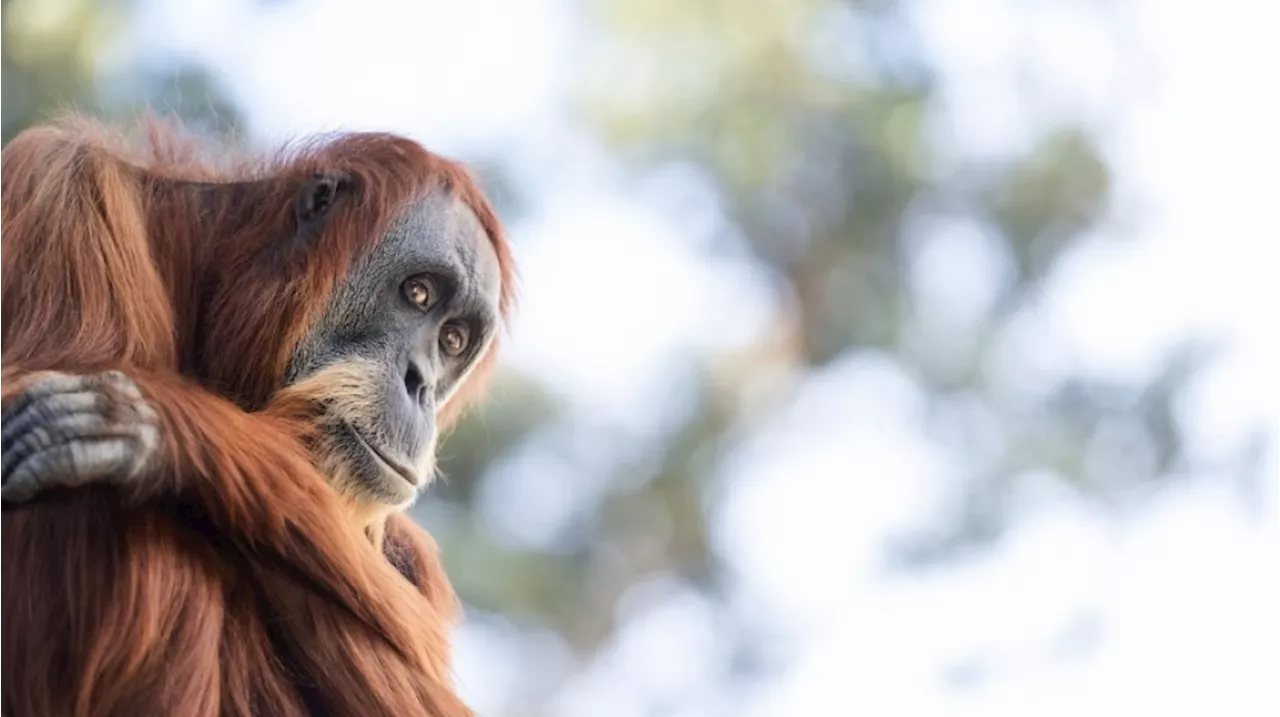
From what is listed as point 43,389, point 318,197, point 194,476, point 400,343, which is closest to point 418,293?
point 400,343

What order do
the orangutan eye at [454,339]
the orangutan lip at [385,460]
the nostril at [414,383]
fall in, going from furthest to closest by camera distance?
the orangutan eye at [454,339]
the nostril at [414,383]
the orangutan lip at [385,460]

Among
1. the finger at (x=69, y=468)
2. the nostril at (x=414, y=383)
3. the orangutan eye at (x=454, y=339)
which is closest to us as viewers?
the finger at (x=69, y=468)

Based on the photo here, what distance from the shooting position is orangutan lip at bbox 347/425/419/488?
2848mm

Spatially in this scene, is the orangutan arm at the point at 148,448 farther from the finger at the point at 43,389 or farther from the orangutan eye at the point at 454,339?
the orangutan eye at the point at 454,339

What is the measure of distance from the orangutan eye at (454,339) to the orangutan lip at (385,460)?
31 cm

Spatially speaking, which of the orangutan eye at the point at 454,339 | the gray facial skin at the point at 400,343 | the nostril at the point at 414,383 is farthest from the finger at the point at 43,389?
the orangutan eye at the point at 454,339

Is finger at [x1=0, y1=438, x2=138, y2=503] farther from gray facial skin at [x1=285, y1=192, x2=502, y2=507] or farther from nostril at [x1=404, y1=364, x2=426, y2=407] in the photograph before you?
nostril at [x1=404, y1=364, x2=426, y2=407]

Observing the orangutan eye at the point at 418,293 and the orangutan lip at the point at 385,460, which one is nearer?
the orangutan lip at the point at 385,460

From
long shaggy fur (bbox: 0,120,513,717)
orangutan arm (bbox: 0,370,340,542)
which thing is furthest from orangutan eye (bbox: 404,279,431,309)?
orangutan arm (bbox: 0,370,340,542)

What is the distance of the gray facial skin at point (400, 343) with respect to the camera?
112 inches

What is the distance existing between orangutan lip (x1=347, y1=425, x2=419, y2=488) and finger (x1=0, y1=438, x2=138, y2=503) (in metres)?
0.60

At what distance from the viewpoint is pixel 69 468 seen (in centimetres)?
223

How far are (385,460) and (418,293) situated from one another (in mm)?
341

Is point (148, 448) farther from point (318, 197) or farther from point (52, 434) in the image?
point (318, 197)
